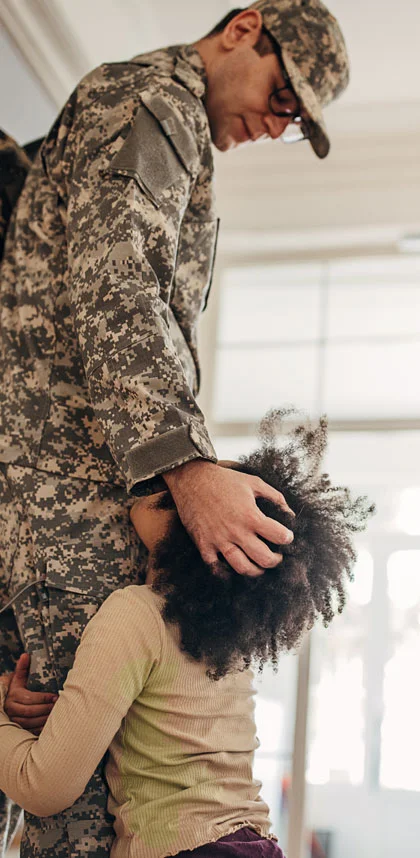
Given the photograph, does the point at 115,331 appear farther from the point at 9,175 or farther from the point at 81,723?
the point at 9,175

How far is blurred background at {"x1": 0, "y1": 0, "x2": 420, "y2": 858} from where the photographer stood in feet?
8.81

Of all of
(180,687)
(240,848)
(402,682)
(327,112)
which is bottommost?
(402,682)

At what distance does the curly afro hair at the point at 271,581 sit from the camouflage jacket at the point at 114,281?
13 centimetres

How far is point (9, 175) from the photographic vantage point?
4.45ft

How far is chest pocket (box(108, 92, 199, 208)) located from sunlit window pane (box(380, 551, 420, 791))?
2086mm

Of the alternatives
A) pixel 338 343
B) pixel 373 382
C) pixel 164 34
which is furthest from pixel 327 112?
pixel 373 382

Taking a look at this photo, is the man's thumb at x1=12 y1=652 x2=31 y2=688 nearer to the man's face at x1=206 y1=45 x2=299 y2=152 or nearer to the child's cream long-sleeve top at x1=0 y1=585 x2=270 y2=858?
the child's cream long-sleeve top at x1=0 y1=585 x2=270 y2=858

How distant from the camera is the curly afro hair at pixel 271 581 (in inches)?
37.3

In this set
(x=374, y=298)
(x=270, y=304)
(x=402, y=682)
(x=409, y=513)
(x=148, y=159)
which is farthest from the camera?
(x=270, y=304)

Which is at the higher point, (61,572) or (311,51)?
(311,51)

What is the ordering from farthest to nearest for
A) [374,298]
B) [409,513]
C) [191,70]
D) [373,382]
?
1. [374,298]
2. [373,382]
3. [409,513]
4. [191,70]

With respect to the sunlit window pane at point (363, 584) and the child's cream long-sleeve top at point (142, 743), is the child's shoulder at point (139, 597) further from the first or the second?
the sunlit window pane at point (363, 584)

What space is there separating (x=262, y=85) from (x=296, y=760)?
2165 mm

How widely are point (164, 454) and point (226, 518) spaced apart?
89 millimetres
